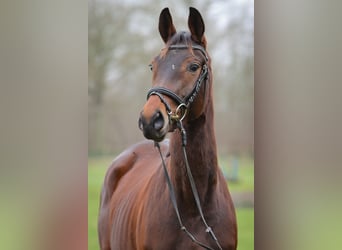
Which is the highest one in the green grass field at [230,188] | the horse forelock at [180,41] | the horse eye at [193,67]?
the horse forelock at [180,41]

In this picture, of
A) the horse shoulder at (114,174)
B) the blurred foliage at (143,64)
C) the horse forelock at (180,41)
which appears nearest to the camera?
the horse forelock at (180,41)

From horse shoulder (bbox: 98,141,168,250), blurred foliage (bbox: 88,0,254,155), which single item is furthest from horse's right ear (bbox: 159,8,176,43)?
horse shoulder (bbox: 98,141,168,250)

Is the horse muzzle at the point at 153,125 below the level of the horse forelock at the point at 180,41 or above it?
below

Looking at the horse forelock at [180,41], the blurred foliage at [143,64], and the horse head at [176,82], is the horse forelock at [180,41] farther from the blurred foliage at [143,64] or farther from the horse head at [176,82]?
the blurred foliage at [143,64]

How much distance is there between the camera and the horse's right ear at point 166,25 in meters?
1.71

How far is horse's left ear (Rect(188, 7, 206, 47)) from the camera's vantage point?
1.66m

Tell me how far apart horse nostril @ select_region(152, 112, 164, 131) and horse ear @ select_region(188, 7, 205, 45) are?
0.41 meters

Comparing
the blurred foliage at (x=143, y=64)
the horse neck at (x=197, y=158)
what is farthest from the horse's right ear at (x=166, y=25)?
the blurred foliage at (x=143, y=64)

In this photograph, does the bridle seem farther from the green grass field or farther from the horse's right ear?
the green grass field
